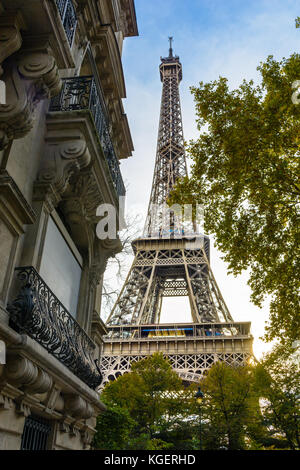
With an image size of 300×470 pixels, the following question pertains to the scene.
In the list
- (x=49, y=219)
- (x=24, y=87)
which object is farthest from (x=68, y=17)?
(x=49, y=219)

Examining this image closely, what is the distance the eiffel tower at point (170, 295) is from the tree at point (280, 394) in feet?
34.8

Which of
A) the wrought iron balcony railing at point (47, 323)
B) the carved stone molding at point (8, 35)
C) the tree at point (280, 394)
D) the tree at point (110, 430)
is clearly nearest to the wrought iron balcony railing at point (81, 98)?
the carved stone molding at point (8, 35)

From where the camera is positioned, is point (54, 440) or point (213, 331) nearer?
point (54, 440)

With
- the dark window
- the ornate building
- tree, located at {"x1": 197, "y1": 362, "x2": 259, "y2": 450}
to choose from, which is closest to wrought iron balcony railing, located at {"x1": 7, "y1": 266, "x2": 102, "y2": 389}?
the ornate building

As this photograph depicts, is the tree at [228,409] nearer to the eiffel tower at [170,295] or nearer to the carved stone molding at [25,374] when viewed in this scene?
the eiffel tower at [170,295]

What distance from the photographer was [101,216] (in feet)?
30.6

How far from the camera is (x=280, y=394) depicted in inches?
1003

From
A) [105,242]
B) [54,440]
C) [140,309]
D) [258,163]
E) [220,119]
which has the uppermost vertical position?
[140,309]

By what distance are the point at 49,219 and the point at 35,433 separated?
3.77 metres

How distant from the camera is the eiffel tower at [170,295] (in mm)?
39500

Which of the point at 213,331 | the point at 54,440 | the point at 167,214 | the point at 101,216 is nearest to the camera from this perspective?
the point at 54,440

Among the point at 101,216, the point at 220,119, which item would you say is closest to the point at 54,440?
the point at 101,216
